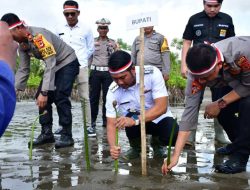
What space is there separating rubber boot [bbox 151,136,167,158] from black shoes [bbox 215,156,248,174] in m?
0.96

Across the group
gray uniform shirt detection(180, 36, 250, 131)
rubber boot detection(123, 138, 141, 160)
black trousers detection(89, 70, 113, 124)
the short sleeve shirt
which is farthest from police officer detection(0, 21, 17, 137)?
black trousers detection(89, 70, 113, 124)

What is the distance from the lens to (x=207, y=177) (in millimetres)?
3848

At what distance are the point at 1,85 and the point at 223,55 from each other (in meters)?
2.91

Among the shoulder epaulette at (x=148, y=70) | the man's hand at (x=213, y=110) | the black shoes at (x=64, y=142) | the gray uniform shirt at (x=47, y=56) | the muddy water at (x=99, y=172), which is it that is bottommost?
the muddy water at (x=99, y=172)

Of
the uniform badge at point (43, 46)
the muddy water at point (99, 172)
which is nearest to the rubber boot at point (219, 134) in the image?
the muddy water at point (99, 172)

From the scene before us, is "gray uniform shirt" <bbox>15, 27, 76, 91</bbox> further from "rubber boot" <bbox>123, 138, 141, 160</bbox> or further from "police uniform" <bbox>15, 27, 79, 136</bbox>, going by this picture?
"rubber boot" <bbox>123, 138, 141, 160</bbox>

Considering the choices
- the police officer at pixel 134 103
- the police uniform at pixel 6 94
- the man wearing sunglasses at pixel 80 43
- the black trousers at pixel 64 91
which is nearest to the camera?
the police uniform at pixel 6 94

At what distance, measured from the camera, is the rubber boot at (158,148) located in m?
4.92

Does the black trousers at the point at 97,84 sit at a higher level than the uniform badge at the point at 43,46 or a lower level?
lower

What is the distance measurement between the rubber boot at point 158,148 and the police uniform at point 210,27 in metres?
1.51

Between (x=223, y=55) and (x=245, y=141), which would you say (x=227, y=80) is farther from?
(x=245, y=141)

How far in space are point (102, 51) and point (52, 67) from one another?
2604 millimetres

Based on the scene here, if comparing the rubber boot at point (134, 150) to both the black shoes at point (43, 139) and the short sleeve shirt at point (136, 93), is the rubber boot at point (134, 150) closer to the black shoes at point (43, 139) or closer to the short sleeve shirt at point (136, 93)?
the short sleeve shirt at point (136, 93)

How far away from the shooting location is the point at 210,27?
562 cm
